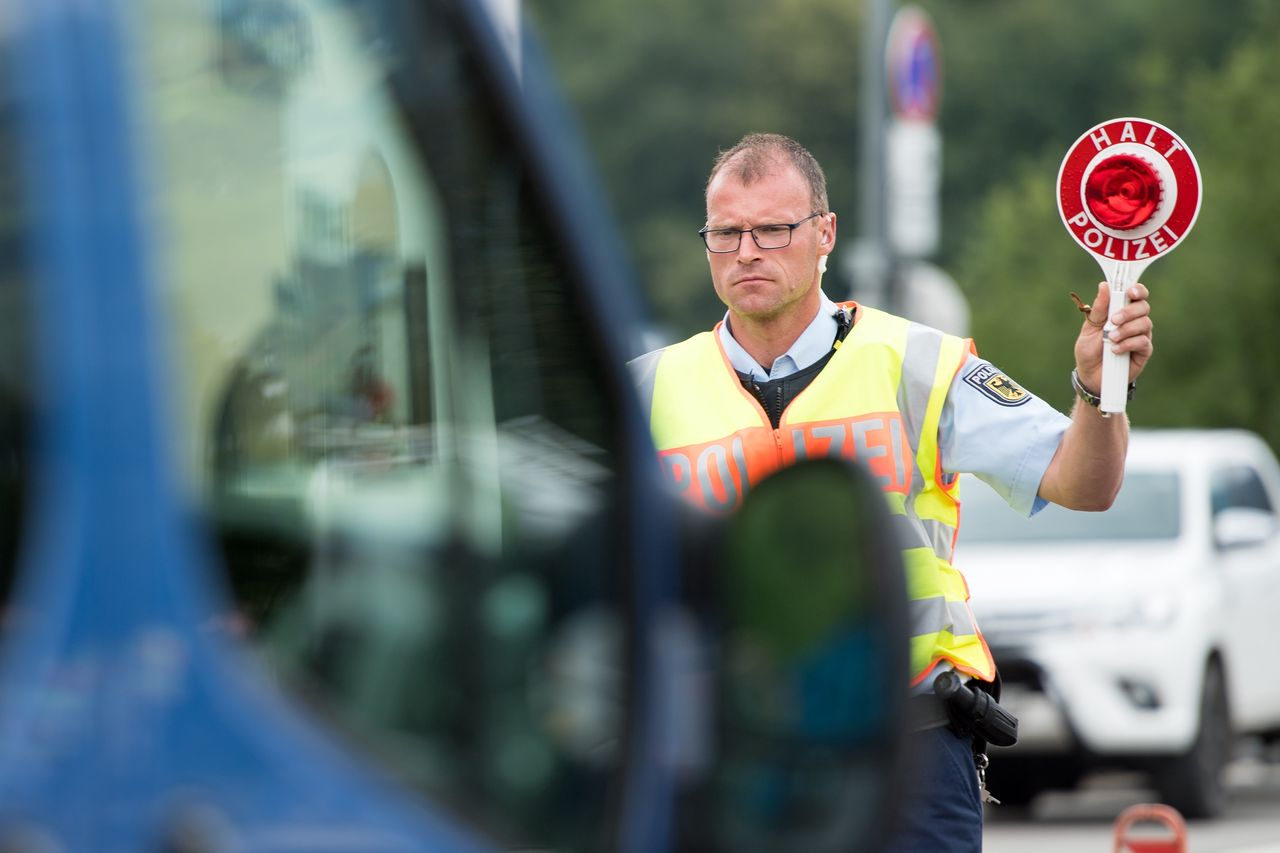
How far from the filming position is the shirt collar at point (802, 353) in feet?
13.1

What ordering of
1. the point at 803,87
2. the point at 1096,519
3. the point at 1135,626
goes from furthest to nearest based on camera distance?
the point at 803,87, the point at 1096,519, the point at 1135,626

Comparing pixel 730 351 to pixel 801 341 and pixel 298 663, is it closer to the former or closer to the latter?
pixel 801 341

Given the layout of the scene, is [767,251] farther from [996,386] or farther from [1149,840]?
[1149,840]

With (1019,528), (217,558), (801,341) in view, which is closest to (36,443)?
(217,558)

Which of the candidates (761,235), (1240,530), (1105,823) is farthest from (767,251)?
(1240,530)

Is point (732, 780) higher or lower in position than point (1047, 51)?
lower

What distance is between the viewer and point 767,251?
13.1ft

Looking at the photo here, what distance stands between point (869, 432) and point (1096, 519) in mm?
7938

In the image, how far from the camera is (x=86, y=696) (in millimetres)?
1743

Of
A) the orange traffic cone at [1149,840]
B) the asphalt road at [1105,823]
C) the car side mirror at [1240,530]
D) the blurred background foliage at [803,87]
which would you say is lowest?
the asphalt road at [1105,823]

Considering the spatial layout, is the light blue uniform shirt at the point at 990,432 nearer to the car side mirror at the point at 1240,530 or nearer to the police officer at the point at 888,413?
the police officer at the point at 888,413

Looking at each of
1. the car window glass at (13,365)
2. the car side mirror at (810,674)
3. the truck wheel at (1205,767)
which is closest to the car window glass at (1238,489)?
the truck wheel at (1205,767)

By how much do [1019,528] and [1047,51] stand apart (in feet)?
164

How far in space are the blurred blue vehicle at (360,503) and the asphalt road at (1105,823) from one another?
8.24 m
